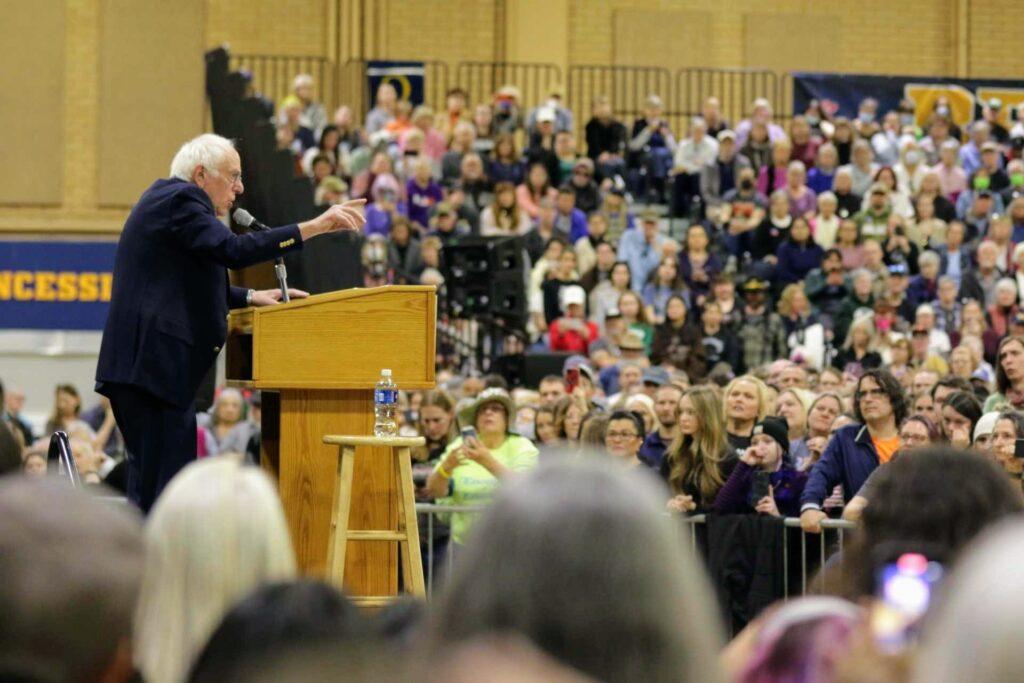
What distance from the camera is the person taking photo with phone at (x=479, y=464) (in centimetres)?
814

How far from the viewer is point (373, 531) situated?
20.5ft

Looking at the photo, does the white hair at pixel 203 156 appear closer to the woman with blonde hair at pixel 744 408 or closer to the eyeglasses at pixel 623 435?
the eyeglasses at pixel 623 435

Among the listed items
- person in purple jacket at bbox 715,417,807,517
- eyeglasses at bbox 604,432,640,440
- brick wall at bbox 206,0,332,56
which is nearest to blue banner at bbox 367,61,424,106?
brick wall at bbox 206,0,332,56

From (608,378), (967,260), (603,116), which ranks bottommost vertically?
(608,378)

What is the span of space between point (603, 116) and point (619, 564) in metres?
18.9

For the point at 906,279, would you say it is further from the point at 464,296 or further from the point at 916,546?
the point at 916,546

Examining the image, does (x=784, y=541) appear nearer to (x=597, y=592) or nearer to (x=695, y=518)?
(x=695, y=518)

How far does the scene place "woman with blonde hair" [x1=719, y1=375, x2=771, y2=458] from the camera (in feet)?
29.0

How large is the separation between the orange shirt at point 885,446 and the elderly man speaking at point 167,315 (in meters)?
3.16

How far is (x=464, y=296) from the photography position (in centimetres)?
1568

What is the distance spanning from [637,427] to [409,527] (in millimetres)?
2841

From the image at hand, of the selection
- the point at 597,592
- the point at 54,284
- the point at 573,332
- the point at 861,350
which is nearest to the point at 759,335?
the point at 861,350

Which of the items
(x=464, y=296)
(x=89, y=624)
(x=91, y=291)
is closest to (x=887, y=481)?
(x=89, y=624)

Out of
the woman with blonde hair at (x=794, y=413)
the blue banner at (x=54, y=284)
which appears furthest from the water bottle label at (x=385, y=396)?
the blue banner at (x=54, y=284)
